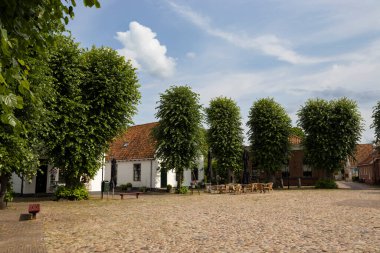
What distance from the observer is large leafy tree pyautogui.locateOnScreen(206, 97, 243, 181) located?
115 feet

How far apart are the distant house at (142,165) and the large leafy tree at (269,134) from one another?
618 cm

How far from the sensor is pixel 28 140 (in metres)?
18.4

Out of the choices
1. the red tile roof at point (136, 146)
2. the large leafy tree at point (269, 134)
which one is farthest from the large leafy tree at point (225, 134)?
the red tile roof at point (136, 146)

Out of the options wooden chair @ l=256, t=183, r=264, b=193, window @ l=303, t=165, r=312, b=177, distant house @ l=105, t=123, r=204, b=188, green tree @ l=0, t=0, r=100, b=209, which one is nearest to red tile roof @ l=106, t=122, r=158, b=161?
distant house @ l=105, t=123, r=204, b=188

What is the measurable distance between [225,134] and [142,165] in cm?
887

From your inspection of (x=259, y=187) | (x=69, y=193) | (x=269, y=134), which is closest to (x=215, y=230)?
(x=69, y=193)

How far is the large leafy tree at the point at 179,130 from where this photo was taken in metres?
30.1

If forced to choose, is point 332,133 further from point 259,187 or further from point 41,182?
point 41,182

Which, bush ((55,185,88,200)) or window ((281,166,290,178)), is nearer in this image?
bush ((55,185,88,200))

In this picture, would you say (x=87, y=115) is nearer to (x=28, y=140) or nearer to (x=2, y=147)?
(x=28, y=140)

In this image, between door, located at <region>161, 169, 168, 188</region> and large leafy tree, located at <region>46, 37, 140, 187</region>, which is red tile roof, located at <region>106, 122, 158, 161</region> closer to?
door, located at <region>161, 169, 168, 188</region>

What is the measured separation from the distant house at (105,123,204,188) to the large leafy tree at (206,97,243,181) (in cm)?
220

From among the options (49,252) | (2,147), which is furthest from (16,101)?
(2,147)

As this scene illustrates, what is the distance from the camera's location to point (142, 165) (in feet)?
118
